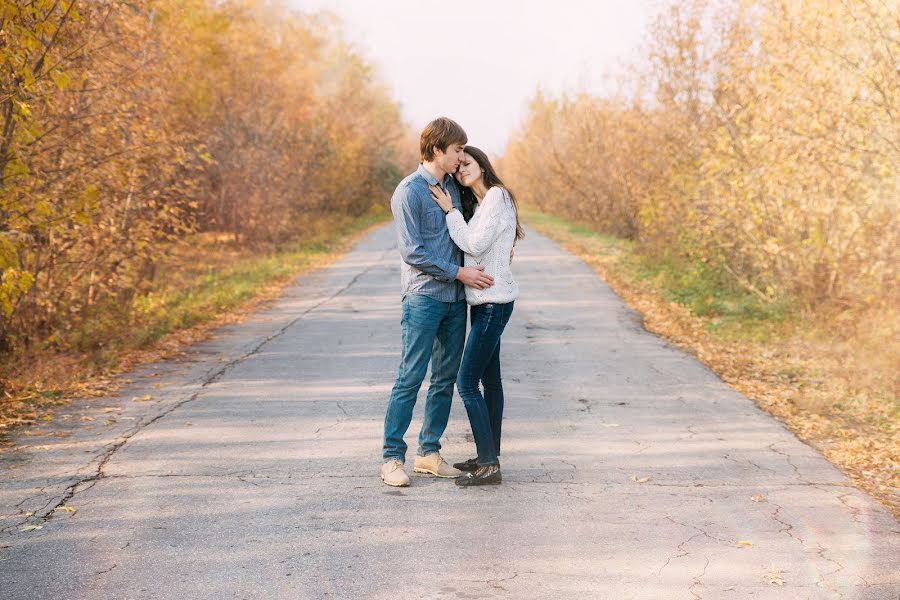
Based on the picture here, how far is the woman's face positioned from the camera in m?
5.22

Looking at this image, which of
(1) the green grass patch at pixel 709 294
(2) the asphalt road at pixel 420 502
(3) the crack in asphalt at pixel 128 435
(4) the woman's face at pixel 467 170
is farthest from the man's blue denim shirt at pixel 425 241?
(1) the green grass patch at pixel 709 294

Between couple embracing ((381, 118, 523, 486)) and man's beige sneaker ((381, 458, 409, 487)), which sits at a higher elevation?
couple embracing ((381, 118, 523, 486))

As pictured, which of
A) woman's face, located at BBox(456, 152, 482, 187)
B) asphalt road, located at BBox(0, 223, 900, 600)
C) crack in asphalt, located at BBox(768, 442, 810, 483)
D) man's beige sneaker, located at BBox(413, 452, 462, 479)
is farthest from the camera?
crack in asphalt, located at BBox(768, 442, 810, 483)

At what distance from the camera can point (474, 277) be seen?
16.8 feet

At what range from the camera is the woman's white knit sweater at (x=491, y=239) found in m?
5.12

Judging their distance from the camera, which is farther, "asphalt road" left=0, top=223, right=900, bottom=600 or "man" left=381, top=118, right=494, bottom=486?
"man" left=381, top=118, right=494, bottom=486

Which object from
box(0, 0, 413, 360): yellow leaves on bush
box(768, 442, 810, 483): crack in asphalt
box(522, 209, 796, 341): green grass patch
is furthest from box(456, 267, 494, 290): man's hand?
box(522, 209, 796, 341): green grass patch

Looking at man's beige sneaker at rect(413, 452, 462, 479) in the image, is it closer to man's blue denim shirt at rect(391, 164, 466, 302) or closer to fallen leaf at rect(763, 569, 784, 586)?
man's blue denim shirt at rect(391, 164, 466, 302)

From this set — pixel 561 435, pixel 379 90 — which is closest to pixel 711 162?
pixel 561 435

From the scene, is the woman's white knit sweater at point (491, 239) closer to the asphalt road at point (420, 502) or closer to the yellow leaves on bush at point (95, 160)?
the asphalt road at point (420, 502)

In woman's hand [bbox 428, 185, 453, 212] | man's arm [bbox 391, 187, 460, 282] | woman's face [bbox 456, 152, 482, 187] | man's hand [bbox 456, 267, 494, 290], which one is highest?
woman's face [bbox 456, 152, 482, 187]

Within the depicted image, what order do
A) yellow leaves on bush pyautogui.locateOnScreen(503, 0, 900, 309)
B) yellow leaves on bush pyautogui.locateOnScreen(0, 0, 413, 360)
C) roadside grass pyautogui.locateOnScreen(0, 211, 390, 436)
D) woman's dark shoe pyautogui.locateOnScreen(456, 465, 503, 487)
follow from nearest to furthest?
woman's dark shoe pyautogui.locateOnScreen(456, 465, 503, 487)
yellow leaves on bush pyautogui.locateOnScreen(0, 0, 413, 360)
roadside grass pyautogui.locateOnScreen(0, 211, 390, 436)
yellow leaves on bush pyautogui.locateOnScreen(503, 0, 900, 309)

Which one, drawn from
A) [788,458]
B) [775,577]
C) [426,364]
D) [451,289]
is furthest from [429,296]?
[788,458]

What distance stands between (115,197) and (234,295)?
4.23 meters
